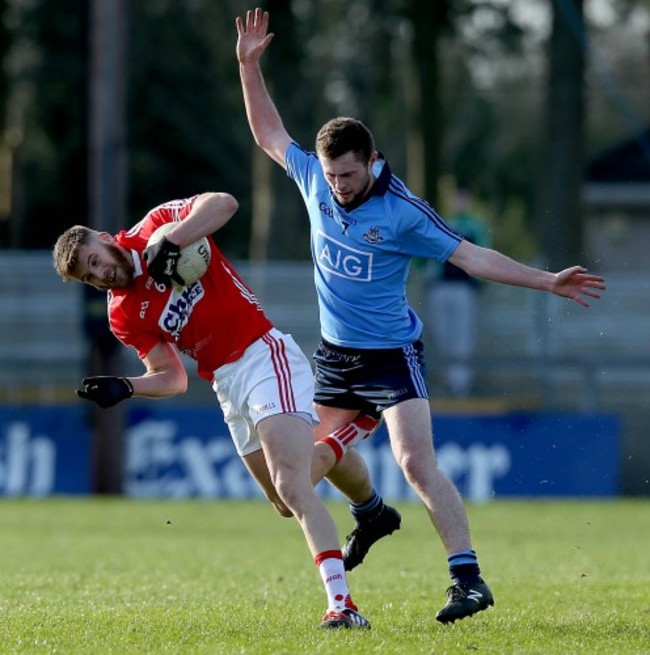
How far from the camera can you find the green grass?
7.02 metres

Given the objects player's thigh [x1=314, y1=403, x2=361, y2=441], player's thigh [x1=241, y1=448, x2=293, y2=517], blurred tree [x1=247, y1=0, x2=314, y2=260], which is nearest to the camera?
player's thigh [x1=241, y1=448, x2=293, y2=517]

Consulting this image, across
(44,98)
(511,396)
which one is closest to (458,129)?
(44,98)

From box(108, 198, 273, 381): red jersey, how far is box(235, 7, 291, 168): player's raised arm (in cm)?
90

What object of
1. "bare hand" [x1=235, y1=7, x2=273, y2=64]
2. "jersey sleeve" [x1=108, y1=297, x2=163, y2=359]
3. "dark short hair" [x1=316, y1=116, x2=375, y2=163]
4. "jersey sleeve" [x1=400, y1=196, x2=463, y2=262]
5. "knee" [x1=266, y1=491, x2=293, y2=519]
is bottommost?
"knee" [x1=266, y1=491, x2=293, y2=519]

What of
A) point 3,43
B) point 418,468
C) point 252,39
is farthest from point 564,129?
point 418,468

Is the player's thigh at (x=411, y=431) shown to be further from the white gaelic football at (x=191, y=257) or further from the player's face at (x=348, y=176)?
the white gaelic football at (x=191, y=257)

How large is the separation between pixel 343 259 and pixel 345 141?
2.31ft

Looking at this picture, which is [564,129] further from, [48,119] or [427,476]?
[427,476]

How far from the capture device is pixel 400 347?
27.1 ft

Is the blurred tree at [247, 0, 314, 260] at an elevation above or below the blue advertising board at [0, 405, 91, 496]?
above

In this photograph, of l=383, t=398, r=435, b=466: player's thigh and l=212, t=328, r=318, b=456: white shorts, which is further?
l=383, t=398, r=435, b=466: player's thigh

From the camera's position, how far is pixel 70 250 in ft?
24.7

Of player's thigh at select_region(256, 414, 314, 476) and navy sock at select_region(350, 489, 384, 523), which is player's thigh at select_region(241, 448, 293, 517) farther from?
navy sock at select_region(350, 489, 384, 523)

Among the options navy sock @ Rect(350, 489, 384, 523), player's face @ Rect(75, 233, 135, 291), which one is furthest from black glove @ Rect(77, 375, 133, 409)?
navy sock @ Rect(350, 489, 384, 523)
